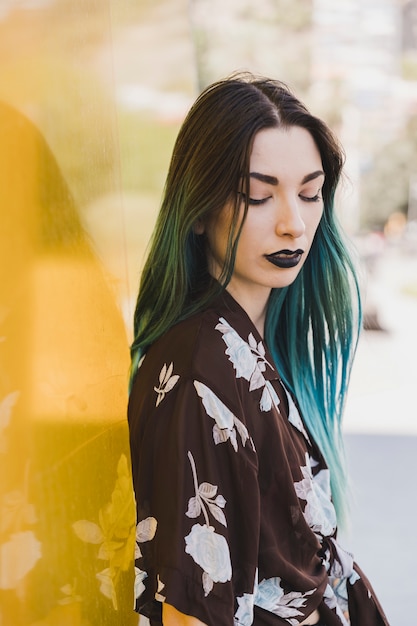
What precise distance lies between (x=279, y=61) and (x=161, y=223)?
40.9 ft

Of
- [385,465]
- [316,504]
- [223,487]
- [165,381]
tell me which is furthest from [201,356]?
[385,465]

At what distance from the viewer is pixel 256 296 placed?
4.78ft

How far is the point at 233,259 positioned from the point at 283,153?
7.7 inches

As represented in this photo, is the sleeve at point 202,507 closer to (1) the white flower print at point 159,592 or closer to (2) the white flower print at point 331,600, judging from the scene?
(1) the white flower print at point 159,592

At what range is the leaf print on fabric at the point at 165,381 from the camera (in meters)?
1.22

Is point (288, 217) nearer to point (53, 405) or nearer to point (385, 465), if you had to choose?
point (53, 405)

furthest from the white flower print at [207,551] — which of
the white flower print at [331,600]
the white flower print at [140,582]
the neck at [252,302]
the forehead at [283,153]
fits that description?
the forehead at [283,153]

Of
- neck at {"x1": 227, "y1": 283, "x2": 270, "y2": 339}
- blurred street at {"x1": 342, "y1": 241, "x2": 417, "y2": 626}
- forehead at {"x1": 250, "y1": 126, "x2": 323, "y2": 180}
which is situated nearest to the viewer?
forehead at {"x1": 250, "y1": 126, "x2": 323, "y2": 180}

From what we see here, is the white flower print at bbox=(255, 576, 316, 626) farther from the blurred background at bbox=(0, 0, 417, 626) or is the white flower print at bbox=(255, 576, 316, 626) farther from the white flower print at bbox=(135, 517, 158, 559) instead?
the blurred background at bbox=(0, 0, 417, 626)

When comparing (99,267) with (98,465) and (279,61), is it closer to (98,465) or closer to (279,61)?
(98,465)

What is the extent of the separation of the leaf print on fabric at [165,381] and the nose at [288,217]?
31cm

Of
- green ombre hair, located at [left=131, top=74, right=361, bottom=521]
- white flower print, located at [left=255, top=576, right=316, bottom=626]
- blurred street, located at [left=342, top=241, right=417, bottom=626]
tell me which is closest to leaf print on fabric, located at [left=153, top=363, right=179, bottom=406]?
green ombre hair, located at [left=131, top=74, right=361, bottom=521]

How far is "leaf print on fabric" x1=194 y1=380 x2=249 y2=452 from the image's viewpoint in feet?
3.82

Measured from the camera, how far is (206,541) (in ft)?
3.76
